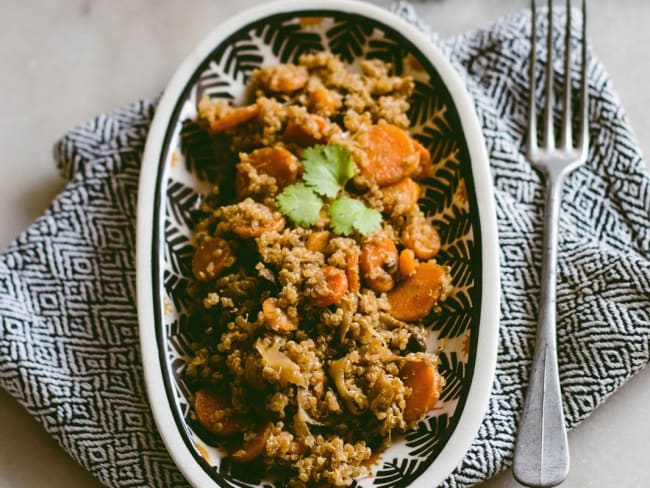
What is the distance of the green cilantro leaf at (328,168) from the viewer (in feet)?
11.2

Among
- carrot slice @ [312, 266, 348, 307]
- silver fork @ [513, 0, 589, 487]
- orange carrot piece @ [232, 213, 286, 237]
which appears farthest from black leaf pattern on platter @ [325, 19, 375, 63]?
carrot slice @ [312, 266, 348, 307]

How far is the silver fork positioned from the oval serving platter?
1.21 ft

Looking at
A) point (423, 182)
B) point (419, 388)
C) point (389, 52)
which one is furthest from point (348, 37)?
point (419, 388)

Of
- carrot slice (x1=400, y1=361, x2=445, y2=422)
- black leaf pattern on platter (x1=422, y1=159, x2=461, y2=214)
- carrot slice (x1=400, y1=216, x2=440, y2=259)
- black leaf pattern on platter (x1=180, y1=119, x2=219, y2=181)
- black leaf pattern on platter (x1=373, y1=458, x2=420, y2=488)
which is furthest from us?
black leaf pattern on platter (x1=180, y1=119, x2=219, y2=181)

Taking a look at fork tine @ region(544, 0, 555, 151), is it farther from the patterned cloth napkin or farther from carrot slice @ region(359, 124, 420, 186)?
carrot slice @ region(359, 124, 420, 186)

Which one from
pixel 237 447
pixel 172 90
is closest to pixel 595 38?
pixel 172 90

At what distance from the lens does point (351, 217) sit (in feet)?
11.1

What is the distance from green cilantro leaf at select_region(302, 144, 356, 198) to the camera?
342 centimetres

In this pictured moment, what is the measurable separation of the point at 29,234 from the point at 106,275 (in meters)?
0.41

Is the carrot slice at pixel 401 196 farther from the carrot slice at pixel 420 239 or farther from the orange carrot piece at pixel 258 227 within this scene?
the orange carrot piece at pixel 258 227

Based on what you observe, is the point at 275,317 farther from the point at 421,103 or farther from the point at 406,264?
the point at 421,103

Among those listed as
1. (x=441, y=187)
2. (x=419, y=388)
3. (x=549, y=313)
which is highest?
(x=441, y=187)

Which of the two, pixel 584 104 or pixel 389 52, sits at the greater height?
pixel 389 52

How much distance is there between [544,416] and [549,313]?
0.45 metres
